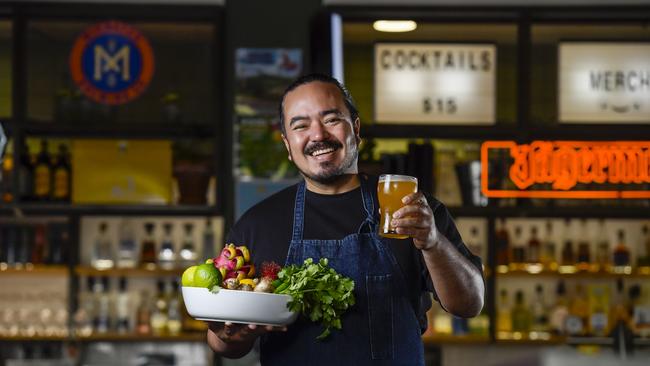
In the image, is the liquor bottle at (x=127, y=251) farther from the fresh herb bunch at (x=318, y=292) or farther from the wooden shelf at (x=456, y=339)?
the fresh herb bunch at (x=318, y=292)

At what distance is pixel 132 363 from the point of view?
21.1 feet

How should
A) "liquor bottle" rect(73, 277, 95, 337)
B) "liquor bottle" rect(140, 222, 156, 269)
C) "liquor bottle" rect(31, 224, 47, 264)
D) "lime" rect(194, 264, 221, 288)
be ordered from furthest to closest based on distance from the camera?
"liquor bottle" rect(140, 222, 156, 269), "liquor bottle" rect(31, 224, 47, 264), "liquor bottle" rect(73, 277, 95, 337), "lime" rect(194, 264, 221, 288)

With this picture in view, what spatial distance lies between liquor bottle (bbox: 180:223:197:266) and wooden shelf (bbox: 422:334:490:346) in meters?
1.45

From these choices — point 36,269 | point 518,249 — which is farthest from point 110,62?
point 518,249

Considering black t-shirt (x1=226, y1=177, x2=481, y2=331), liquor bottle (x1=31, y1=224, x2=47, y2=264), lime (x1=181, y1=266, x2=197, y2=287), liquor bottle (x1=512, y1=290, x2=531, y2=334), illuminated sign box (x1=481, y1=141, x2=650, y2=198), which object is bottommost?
liquor bottle (x1=512, y1=290, x2=531, y2=334)

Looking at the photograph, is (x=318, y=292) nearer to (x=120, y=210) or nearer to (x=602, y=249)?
(x=120, y=210)

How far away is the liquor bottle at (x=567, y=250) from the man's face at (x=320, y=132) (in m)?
3.98

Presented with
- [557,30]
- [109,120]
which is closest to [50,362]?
[109,120]

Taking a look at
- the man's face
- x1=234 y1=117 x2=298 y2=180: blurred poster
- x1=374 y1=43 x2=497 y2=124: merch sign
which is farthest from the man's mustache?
x1=374 y1=43 x2=497 y2=124: merch sign

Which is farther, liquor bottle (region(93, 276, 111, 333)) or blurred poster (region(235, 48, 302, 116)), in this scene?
liquor bottle (region(93, 276, 111, 333))

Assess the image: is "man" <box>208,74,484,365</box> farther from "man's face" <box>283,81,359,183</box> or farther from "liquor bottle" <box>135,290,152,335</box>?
"liquor bottle" <box>135,290,152,335</box>

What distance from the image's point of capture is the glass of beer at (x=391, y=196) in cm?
252

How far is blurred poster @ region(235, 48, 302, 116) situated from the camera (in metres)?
5.99

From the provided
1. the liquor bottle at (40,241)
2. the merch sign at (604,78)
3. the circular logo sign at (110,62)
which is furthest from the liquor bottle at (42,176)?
the merch sign at (604,78)
